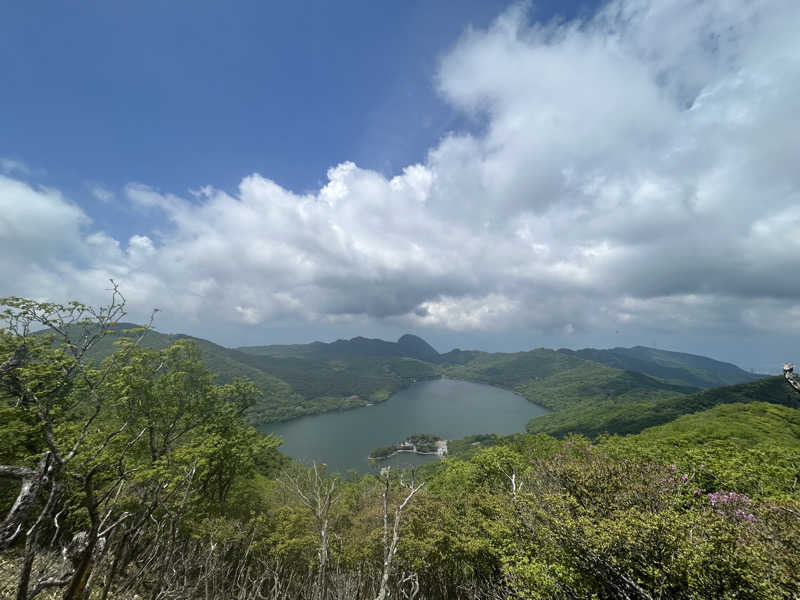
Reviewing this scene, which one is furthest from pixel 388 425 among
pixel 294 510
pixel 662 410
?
pixel 294 510

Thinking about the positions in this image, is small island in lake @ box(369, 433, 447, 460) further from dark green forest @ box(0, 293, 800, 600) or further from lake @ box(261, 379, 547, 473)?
dark green forest @ box(0, 293, 800, 600)

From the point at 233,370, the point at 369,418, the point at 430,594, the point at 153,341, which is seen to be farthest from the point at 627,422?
the point at 153,341

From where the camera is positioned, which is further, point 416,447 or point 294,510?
point 416,447

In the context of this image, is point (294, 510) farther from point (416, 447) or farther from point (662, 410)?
point (662, 410)

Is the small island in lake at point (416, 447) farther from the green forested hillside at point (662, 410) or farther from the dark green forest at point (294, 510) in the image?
the dark green forest at point (294, 510)

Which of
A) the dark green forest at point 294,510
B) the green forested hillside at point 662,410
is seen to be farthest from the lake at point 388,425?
the dark green forest at point 294,510

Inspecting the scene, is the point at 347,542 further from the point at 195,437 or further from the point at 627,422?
the point at 627,422

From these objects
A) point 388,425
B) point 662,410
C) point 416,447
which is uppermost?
point 662,410
